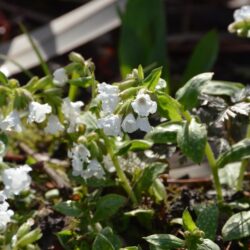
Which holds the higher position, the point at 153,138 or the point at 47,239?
Result: the point at 153,138

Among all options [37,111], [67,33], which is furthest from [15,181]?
[67,33]

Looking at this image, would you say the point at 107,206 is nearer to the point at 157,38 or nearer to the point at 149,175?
the point at 149,175

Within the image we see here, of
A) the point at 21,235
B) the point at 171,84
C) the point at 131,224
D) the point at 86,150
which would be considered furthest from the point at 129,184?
the point at 171,84

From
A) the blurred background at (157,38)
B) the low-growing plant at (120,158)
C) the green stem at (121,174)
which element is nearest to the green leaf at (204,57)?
the blurred background at (157,38)

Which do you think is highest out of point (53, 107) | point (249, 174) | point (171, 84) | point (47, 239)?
point (53, 107)

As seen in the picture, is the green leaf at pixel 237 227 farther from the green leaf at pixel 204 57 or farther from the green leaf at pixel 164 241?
the green leaf at pixel 204 57

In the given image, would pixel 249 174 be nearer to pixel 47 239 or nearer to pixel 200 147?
pixel 200 147

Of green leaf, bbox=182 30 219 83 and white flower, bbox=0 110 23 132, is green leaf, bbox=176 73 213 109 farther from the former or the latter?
green leaf, bbox=182 30 219 83
